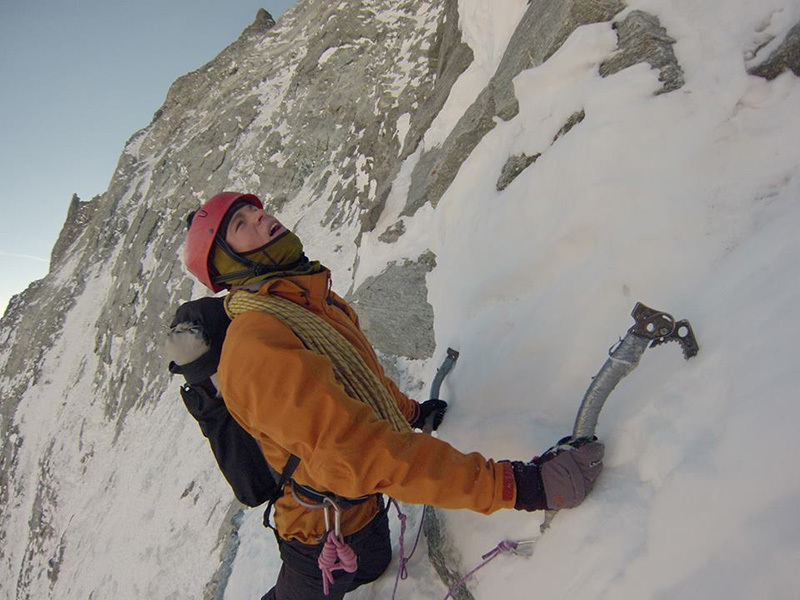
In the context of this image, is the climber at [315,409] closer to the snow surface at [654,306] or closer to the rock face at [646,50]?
the snow surface at [654,306]

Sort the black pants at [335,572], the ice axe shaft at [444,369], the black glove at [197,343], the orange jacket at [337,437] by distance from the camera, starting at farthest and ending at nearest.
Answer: the ice axe shaft at [444,369] < the black pants at [335,572] < the black glove at [197,343] < the orange jacket at [337,437]

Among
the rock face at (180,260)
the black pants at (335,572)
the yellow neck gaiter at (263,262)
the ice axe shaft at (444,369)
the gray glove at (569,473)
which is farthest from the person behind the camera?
the rock face at (180,260)

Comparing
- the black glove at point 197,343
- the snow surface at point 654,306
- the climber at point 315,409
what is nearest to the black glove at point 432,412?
the snow surface at point 654,306

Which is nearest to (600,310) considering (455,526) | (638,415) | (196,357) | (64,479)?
(638,415)

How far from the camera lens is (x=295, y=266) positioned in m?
2.54

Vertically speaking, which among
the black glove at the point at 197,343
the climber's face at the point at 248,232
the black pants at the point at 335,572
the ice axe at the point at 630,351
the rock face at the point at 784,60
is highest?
the climber's face at the point at 248,232

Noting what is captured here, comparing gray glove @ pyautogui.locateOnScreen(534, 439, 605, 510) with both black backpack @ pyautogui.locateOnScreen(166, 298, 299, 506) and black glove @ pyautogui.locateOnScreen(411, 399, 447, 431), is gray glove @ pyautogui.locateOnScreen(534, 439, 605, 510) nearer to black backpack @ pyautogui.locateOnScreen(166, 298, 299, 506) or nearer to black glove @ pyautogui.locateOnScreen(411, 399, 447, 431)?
black backpack @ pyautogui.locateOnScreen(166, 298, 299, 506)

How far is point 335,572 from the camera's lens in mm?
2748

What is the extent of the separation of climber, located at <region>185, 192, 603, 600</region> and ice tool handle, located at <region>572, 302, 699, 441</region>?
11 cm

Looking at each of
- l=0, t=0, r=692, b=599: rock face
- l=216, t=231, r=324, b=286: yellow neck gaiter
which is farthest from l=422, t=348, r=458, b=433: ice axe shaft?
l=216, t=231, r=324, b=286: yellow neck gaiter

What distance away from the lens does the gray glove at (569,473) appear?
1.81 metres

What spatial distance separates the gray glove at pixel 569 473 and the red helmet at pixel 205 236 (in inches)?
72.4

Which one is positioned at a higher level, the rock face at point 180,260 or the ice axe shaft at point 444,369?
the rock face at point 180,260

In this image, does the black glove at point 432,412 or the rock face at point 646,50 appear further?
the black glove at point 432,412
